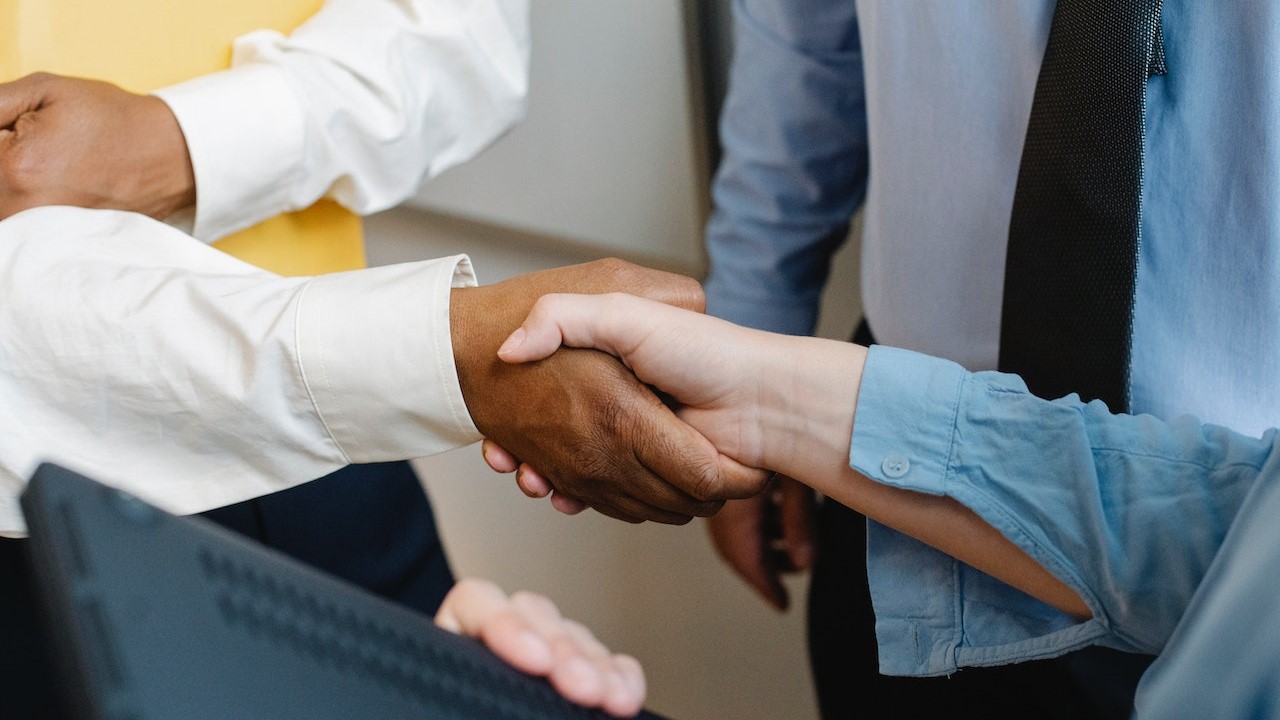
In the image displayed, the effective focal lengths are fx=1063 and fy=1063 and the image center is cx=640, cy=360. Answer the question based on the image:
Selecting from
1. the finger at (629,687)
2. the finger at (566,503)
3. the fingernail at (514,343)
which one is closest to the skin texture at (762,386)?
the fingernail at (514,343)

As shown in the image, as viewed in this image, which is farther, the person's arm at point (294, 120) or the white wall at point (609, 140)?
the white wall at point (609, 140)

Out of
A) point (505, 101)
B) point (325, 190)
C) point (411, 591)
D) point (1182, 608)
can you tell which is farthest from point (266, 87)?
point (1182, 608)

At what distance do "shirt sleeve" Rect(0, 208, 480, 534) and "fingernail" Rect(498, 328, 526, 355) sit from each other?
4 cm

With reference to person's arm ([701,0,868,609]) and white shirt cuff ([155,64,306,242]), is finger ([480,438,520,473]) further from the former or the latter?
person's arm ([701,0,868,609])

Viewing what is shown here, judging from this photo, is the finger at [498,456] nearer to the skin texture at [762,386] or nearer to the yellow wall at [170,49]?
the skin texture at [762,386]

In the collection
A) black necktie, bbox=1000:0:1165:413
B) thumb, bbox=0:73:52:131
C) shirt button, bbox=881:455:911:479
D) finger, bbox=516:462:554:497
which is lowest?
finger, bbox=516:462:554:497

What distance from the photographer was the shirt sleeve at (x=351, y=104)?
734mm

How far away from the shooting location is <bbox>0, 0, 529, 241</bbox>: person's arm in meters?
0.65

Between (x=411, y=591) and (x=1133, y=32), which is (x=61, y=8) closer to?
(x=411, y=591)

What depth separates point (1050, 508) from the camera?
0.54m

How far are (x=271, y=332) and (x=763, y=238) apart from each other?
0.51m

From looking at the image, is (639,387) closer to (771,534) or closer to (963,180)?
(963,180)

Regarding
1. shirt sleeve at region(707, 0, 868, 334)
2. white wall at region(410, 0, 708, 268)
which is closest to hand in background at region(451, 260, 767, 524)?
shirt sleeve at region(707, 0, 868, 334)

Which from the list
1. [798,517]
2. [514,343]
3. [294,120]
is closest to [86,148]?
[294,120]
